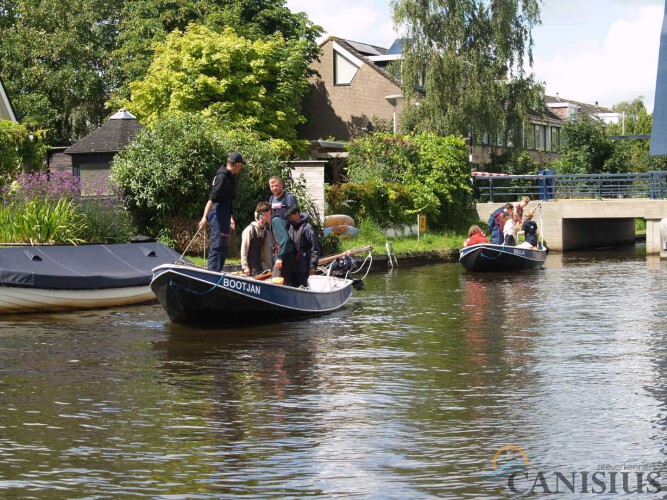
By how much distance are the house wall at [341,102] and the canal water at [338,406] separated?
1646 inches

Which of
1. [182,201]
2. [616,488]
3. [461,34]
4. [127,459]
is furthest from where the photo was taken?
[461,34]

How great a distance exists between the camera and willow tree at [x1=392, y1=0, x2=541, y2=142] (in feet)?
158

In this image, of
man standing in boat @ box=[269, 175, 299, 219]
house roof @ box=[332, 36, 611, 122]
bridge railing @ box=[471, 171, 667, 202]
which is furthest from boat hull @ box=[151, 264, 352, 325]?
house roof @ box=[332, 36, 611, 122]

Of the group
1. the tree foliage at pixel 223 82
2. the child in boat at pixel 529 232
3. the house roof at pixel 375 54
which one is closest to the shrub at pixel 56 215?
the child in boat at pixel 529 232

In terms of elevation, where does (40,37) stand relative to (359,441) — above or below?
above

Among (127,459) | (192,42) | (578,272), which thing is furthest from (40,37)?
(127,459)

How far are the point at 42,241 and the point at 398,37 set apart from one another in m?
32.1

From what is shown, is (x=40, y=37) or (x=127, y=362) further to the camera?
(x=40, y=37)

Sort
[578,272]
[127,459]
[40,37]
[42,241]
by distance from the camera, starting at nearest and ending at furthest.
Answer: [127,459] < [42,241] < [578,272] < [40,37]

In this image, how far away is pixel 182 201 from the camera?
26.8m

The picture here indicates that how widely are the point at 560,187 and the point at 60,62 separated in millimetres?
28118

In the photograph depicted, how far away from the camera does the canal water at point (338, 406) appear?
7.45m

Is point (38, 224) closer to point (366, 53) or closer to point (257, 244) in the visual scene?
point (257, 244)

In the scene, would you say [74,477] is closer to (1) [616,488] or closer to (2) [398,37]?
(1) [616,488]
